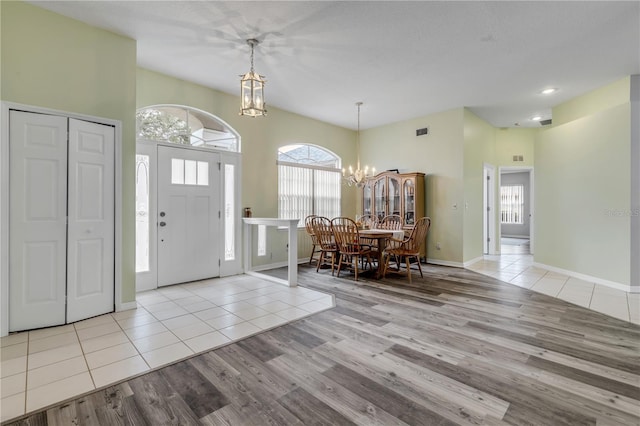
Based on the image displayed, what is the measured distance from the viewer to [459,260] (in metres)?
5.83

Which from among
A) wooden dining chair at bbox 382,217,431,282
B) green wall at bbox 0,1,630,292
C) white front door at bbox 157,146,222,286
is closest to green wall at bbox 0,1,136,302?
green wall at bbox 0,1,630,292

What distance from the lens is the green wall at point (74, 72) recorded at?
276 centimetres

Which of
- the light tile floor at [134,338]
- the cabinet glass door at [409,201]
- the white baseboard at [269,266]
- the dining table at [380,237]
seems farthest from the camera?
the cabinet glass door at [409,201]

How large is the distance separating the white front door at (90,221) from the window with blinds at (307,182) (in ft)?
9.96

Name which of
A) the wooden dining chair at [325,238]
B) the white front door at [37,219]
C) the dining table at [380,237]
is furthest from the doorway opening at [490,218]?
the white front door at [37,219]

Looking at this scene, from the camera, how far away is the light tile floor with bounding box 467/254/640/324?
3461mm

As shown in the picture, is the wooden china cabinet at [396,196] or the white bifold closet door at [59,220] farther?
the wooden china cabinet at [396,196]

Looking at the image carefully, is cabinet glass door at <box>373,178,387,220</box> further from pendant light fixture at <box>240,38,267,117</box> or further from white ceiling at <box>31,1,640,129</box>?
pendant light fixture at <box>240,38,267,117</box>

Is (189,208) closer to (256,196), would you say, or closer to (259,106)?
(256,196)

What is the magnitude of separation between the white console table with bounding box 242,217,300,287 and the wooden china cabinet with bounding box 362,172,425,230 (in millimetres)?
2626

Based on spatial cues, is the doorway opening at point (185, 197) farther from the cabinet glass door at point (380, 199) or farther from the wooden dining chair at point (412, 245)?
the cabinet glass door at point (380, 199)

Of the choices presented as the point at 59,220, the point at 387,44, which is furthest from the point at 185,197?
the point at 387,44

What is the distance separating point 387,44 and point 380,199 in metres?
3.59

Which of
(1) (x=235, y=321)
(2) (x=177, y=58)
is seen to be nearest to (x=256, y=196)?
(2) (x=177, y=58)
